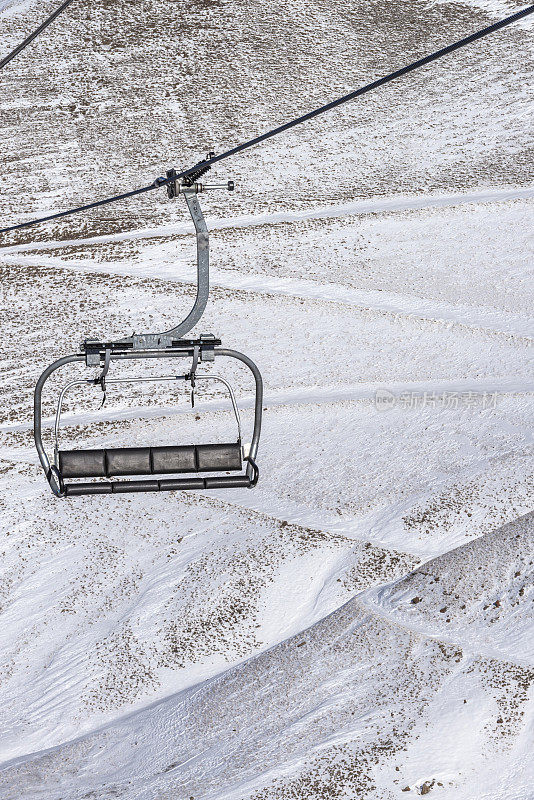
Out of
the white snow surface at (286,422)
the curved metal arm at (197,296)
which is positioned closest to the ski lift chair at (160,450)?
the curved metal arm at (197,296)

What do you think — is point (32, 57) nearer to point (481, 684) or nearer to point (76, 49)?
point (76, 49)

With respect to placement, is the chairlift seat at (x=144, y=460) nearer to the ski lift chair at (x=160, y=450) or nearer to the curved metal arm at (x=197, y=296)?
the ski lift chair at (x=160, y=450)

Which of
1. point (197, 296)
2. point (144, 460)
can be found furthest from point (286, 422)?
point (197, 296)

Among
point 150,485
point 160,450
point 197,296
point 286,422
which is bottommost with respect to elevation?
point 286,422

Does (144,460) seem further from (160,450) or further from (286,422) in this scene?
(286,422)

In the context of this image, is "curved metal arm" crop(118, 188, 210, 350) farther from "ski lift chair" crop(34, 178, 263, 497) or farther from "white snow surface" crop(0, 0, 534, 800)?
"white snow surface" crop(0, 0, 534, 800)
